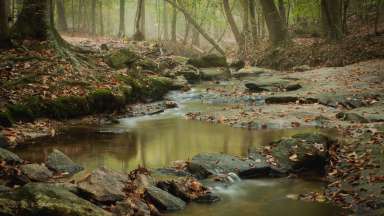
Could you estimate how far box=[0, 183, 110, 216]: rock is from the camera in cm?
529

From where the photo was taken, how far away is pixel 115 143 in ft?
36.6

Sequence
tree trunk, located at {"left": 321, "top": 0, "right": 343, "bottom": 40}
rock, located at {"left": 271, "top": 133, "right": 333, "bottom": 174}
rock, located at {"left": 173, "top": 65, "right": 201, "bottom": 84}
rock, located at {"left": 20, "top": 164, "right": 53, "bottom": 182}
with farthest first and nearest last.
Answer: tree trunk, located at {"left": 321, "top": 0, "right": 343, "bottom": 40}
rock, located at {"left": 173, "top": 65, "right": 201, "bottom": 84}
rock, located at {"left": 271, "top": 133, "right": 333, "bottom": 174}
rock, located at {"left": 20, "top": 164, "right": 53, "bottom": 182}

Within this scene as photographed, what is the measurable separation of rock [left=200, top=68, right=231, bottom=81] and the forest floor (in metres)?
3.38

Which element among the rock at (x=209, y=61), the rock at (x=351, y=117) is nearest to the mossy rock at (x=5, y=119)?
the rock at (x=351, y=117)

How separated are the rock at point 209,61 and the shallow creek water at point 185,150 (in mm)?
13435

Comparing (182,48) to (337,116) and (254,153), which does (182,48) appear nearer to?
(337,116)

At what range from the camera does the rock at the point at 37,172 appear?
752cm

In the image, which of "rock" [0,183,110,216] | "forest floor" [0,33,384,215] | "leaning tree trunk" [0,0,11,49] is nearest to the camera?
"rock" [0,183,110,216]

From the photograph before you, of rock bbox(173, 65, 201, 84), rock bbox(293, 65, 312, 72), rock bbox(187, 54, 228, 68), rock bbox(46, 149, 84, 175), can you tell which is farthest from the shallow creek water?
rock bbox(187, 54, 228, 68)

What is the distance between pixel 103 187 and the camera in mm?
6734

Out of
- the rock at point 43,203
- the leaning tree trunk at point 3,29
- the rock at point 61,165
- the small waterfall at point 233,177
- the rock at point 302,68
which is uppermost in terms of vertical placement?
the leaning tree trunk at point 3,29

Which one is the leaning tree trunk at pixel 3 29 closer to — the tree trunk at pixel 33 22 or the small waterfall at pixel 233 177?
the tree trunk at pixel 33 22

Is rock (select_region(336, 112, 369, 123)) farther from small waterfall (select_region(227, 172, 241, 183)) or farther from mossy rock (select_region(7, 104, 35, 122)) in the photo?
mossy rock (select_region(7, 104, 35, 122))

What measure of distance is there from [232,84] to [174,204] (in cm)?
1646
